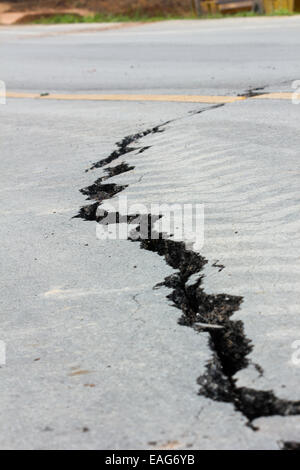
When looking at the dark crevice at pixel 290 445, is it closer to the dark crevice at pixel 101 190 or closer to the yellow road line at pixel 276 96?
the dark crevice at pixel 101 190

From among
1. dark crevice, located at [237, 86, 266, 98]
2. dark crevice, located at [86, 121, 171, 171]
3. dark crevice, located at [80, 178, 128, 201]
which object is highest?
dark crevice, located at [237, 86, 266, 98]

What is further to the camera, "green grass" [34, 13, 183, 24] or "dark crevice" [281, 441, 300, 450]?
"green grass" [34, 13, 183, 24]

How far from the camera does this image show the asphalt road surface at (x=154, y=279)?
8.32 ft

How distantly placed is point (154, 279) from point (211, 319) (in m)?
0.56

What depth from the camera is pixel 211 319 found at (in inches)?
123

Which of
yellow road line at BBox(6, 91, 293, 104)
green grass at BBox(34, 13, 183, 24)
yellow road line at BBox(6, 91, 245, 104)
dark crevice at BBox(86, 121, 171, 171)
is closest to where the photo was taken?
dark crevice at BBox(86, 121, 171, 171)

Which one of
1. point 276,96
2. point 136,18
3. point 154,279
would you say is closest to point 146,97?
point 276,96

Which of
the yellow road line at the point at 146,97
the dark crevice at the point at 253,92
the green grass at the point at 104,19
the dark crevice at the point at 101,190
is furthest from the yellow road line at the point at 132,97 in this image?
the green grass at the point at 104,19

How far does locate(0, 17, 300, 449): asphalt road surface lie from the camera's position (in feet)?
8.32

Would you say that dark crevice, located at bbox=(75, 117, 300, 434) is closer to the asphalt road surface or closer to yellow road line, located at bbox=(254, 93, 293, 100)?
the asphalt road surface

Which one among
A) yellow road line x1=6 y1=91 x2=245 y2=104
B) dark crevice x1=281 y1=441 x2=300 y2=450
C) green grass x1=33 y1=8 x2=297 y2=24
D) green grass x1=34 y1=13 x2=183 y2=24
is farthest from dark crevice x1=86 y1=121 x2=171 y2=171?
green grass x1=34 y1=13 x2=183 y2=24

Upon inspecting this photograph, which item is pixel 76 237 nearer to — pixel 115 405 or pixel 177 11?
pixel 115 405

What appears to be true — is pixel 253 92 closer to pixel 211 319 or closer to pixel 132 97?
pixel 132 97

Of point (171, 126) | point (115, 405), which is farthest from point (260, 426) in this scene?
point (171, 126)
